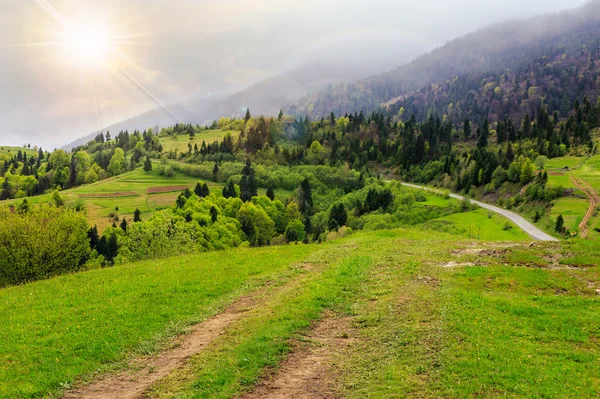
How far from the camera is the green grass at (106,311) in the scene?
1647 cm

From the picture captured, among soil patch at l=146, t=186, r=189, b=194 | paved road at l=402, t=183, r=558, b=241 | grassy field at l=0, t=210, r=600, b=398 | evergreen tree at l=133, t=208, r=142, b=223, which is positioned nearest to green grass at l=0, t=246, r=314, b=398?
grassy field at l=0, t=210, r=600, b=398

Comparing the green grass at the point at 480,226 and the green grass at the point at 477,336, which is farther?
the green grass at the point at 480,226

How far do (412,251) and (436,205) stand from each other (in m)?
98.8

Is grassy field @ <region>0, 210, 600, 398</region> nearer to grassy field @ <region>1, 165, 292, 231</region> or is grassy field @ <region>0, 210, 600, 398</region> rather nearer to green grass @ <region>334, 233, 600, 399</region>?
green grass @ <region>334, 233, 600, 399</region>

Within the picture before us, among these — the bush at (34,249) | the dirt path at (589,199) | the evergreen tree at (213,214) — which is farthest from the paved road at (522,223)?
the evergreen tree at (213,214)

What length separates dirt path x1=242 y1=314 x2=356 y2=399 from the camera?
44.1ft

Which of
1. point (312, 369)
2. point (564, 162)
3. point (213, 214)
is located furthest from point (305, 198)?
point (312, 369)

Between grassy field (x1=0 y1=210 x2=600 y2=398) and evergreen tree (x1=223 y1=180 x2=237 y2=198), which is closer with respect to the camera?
grassy field (x1=0 y1=210 x2=600 y2=398)

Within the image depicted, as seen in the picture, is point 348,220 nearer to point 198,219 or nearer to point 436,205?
point 436,205

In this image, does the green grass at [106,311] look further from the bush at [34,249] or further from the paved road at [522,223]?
the paved road at [522,223]

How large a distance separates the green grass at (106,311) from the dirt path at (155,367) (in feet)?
2.96

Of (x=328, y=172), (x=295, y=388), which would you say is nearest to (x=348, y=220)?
(x=328, y=172)

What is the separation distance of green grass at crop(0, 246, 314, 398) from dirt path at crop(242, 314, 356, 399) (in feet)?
23.4

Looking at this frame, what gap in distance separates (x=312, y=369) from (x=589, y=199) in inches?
3921
